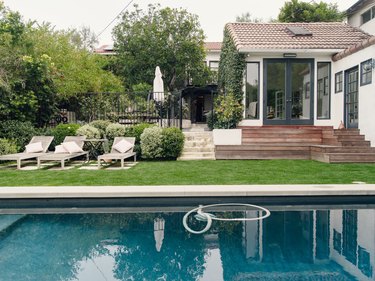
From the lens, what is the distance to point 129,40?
83.7ft

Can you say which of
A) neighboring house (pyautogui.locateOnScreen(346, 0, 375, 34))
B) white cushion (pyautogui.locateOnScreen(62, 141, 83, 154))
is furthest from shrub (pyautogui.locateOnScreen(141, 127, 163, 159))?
neighboring house (pyautogui.locateOnScreen(346, 0, 375, 34))

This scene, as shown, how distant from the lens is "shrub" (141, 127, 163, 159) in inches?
452

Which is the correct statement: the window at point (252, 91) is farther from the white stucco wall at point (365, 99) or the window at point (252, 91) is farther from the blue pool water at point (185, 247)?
the blue pool water at point (185, 247)

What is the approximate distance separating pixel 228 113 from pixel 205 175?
4975 millimetres

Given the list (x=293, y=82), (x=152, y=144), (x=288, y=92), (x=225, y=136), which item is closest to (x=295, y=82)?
(x=293, y=82)

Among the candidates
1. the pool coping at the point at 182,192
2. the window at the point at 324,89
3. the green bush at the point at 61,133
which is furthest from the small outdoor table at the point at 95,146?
the window at the point at 324,89

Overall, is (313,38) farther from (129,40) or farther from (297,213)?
(129,40)

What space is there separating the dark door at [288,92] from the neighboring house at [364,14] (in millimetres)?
8670

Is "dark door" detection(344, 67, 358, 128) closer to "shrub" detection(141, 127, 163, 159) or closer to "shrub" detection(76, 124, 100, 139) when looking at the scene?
"shrub" detection(141, 127, 163, 159)

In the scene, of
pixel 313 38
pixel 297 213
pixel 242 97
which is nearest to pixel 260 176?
pixel 297 213

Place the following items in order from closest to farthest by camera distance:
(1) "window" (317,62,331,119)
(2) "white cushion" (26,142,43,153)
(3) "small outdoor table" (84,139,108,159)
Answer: (2) "white cushion" (26,142,43,153), (3) "small outdoor table" (84,139,108,159), (1) "window" (317,62,331,119)

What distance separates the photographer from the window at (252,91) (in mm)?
13727

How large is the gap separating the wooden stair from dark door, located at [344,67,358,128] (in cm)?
66

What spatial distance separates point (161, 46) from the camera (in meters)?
24.8
